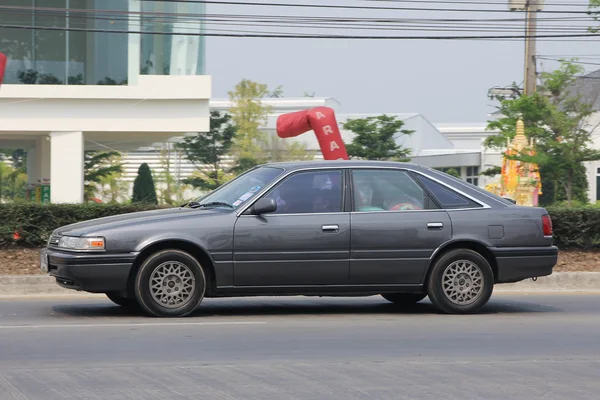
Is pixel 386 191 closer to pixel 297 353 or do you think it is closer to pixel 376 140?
pixel 297 353

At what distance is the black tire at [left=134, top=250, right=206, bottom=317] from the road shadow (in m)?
0.31

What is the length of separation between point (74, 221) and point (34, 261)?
1.02m

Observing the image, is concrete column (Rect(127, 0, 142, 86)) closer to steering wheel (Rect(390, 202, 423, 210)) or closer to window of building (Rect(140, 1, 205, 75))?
window of building (Rect(140, 1, 205, 75))

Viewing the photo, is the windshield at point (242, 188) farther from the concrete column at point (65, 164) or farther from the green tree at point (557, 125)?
the concrete column at point (65, 164)

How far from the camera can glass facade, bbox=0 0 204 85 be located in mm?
27141

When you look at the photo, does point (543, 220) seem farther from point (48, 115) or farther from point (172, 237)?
point (48, 115)

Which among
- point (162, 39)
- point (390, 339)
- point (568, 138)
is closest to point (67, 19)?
point (162, 39)

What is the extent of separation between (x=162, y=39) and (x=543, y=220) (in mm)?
19361

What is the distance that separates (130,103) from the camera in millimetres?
28703

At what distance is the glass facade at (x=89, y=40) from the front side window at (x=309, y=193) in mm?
17503

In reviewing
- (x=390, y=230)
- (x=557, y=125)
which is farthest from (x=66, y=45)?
(x=390, y=230)

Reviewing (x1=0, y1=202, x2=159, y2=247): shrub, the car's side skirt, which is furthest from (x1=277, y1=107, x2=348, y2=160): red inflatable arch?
the car's side skirt

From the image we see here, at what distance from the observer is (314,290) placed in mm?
10281

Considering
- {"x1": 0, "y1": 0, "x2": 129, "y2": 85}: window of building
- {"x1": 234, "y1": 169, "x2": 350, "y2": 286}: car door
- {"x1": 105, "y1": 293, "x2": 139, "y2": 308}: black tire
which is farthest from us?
{"x1": 0, "y1": 0, "x2": 129, "y2": 85}: window of building
